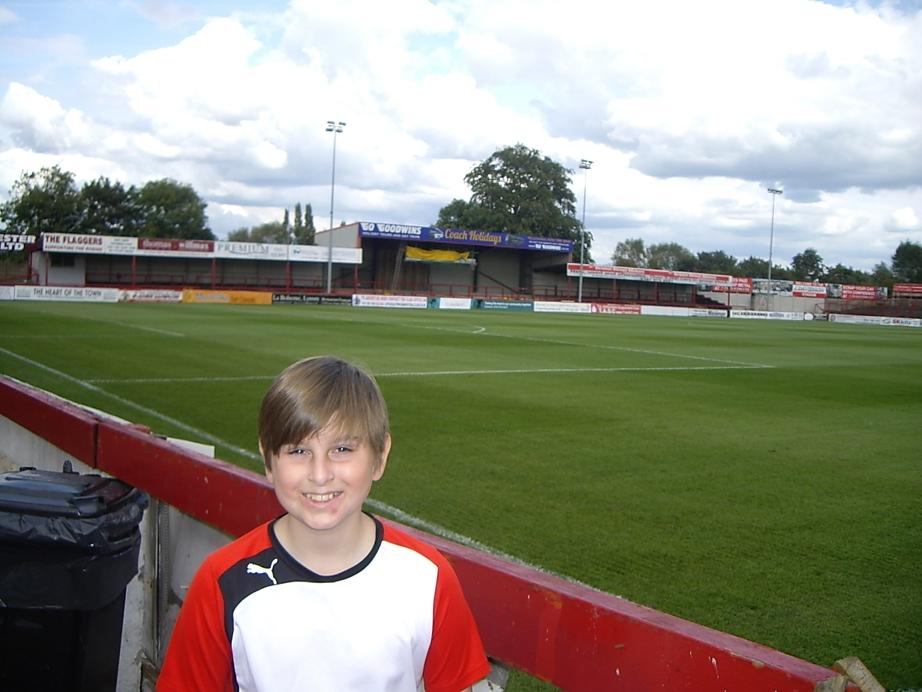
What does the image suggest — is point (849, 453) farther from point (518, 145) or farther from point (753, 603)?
point (518, 145)

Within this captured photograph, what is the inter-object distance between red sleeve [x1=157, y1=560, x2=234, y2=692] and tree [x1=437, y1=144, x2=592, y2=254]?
96603mm

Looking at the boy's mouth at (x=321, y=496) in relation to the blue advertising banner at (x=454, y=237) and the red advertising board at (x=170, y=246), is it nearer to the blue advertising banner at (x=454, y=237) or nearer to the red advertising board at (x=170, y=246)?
the red advertising board at (x=170, y=246)

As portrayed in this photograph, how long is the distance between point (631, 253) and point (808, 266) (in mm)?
27506

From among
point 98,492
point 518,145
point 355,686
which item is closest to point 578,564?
point 98,492

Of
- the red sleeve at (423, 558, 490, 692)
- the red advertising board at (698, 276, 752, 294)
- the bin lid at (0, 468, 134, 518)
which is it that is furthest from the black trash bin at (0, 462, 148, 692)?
the red advertising board at (698, 276, 752, 294)

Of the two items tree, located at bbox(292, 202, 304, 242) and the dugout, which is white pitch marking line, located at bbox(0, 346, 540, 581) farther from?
tree, located at bbox(292, 202, 304, 242)

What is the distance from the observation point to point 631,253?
149 meters

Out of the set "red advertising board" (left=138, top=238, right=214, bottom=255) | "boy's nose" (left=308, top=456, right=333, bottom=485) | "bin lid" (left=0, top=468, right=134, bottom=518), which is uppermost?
"red advertising board" (left=138, top=238, right=214, bottom=255)

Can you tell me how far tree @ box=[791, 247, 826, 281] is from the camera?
133750 millimetres

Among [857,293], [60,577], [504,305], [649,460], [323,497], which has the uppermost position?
[857,293]

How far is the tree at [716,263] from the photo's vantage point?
14088 cm

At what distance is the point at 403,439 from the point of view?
9.77 metres

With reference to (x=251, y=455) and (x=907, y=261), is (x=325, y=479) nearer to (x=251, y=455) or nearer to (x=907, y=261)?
(x=251, y=455)

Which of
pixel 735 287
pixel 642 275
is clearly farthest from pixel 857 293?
pixel 642 275
